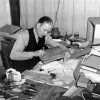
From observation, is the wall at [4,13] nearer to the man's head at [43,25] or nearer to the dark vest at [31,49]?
the dark vest at [31,49]

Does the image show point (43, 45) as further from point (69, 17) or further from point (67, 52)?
point (69, 17)

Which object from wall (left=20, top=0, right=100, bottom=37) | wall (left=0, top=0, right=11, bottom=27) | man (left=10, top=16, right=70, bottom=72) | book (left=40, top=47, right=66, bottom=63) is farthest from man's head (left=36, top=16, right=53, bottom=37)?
wall (left=0, top=0, right=11, bottom=27)

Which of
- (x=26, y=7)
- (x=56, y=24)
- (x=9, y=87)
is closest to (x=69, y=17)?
(x=56, y=24)

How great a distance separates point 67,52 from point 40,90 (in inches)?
39.2

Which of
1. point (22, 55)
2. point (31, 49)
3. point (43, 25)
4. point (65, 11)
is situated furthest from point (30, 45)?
point (65, 11)

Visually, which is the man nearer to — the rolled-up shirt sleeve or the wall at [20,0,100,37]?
the rolled-up shirt sleeve

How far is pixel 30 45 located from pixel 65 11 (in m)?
1.13

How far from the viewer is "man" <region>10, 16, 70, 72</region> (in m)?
2.90

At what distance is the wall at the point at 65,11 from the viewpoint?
3811 millimetres

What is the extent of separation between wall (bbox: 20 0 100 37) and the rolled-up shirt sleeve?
1160 millimetres

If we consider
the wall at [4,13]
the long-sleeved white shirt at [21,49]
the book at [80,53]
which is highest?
the wall at [4,13]

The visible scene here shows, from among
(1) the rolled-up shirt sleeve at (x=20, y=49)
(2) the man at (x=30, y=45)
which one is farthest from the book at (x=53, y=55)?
(1) the rolled-up shirt sleeve at (x=20, y=49)

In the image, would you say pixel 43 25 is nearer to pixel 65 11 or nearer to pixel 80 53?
pixel 80 53

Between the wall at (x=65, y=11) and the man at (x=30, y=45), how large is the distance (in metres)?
0.88
